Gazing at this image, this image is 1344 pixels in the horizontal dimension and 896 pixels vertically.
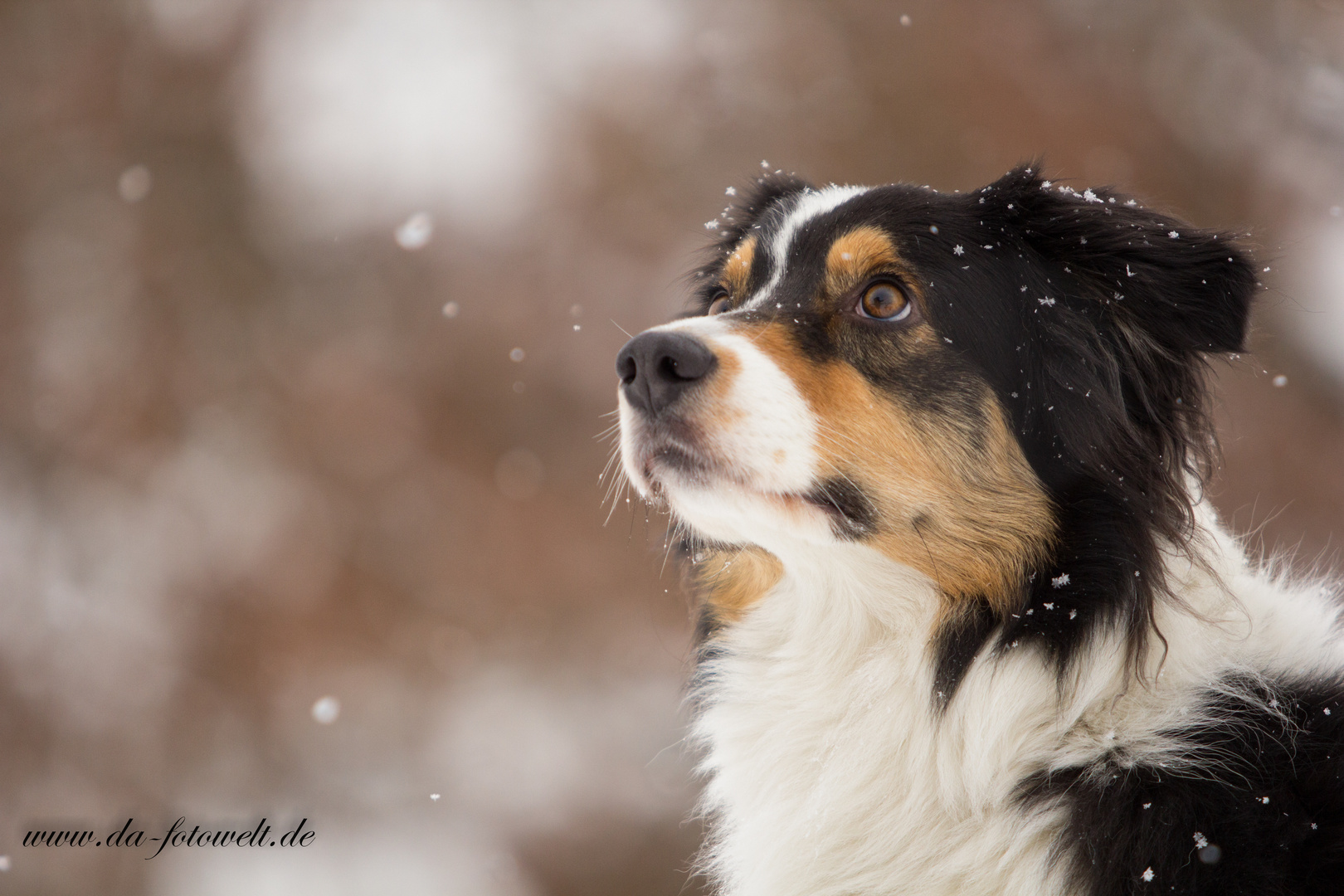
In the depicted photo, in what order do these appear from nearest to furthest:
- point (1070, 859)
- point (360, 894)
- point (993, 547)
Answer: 1. point (1070, 859)
2. point (993, 547)
3. point (360, 894)

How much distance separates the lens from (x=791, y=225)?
9.14 feet

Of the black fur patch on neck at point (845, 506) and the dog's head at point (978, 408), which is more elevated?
the dog's head at point (978, 408)

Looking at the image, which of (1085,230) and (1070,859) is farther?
(1085,230)

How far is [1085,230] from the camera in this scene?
240 centimetres

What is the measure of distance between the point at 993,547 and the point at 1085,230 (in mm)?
837

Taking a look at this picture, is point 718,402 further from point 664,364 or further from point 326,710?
point 326,710

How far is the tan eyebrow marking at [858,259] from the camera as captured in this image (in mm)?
2484

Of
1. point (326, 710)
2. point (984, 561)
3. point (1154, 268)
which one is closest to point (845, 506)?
point (984, 561)

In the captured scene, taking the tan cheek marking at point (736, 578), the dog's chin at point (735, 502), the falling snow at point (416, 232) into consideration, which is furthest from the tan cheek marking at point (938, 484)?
the falling snow at point (416, 232)

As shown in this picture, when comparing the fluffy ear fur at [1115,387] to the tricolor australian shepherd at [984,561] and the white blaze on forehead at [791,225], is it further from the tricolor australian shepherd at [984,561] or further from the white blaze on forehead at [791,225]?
the white blaze on forehead at [791,225]

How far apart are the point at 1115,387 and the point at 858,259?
710 mm

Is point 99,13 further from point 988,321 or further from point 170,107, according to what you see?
point 988,321

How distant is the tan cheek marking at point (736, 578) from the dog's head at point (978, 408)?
3.4 inches

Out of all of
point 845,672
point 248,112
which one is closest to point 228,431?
point 248,112
